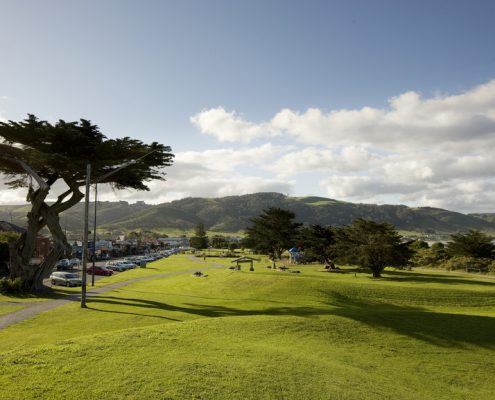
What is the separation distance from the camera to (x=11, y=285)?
107ft

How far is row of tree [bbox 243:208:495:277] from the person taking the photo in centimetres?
4538

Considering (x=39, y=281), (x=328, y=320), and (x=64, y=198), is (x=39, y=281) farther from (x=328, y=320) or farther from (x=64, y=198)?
(x=328, y=320)

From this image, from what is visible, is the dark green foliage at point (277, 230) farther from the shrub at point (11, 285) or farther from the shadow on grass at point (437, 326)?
the shadow on grass at point (437, 326)

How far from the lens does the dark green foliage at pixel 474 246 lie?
7119cm

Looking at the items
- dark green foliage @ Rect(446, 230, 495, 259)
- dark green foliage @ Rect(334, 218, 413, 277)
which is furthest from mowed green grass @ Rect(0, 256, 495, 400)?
dark green foliage @ Rect(446, 230, 495, 259)

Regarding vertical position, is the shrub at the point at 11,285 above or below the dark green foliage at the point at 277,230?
below

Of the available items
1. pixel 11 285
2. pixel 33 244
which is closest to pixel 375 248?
pixel 33 244

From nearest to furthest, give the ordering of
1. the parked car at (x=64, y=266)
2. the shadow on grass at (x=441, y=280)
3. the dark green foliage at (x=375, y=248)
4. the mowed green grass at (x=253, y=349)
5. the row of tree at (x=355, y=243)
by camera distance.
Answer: the mowed green grass at (x=253, y=349) → the shadow on grass at (x=441, y=280) → the dark green foliage at (x=375, y=248) → the row of tree at (x=355, y=243) → the parked car at (x=64, y=266)

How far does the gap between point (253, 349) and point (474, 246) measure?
7052cm

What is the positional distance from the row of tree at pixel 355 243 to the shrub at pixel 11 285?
35381mm

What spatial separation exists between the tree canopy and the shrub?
1126mm

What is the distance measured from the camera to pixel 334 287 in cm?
3422

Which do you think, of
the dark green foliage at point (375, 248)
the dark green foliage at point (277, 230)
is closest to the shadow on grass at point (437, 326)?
the dark green foliage at point (375, 248)

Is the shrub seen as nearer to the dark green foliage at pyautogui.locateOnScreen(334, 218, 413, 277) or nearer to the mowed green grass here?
the mowed green grass
